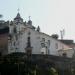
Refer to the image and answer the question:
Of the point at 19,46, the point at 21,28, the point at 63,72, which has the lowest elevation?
the point at 63,72

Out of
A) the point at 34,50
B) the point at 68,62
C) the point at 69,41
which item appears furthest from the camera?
the point at 69,41

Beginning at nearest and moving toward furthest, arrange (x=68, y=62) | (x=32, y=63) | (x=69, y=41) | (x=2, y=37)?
(x=32, y=63)
(x=68, y=62)
(x=2, y=37)
(x=69, y=41)

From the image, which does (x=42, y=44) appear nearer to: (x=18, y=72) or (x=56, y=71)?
(x=56, y=71)

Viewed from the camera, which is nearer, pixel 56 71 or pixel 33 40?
pixel 56 71

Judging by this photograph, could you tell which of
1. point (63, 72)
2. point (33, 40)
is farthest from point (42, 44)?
point (63, 72)

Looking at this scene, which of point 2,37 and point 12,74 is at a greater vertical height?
point 2,37

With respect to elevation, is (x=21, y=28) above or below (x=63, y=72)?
above

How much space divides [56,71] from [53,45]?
2207 cm

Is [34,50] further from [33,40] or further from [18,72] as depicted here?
[18,72]

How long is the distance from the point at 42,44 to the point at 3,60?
18.2 meters

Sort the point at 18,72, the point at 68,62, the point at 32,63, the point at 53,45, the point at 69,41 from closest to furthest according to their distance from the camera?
1. the point at 18,72
2. the point at 32,63
3. the point at 68,62
4. the point at 53,45
5. the point at 69,41

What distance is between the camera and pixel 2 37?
55844 millimetres

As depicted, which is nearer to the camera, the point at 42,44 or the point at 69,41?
the point at 42,44

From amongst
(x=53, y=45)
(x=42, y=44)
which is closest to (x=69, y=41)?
(x=53, y=45)
